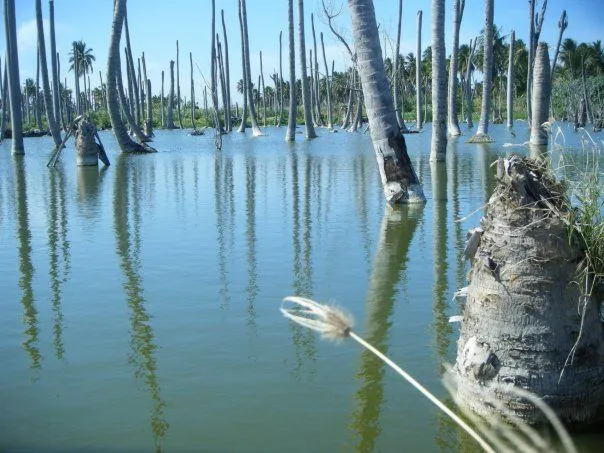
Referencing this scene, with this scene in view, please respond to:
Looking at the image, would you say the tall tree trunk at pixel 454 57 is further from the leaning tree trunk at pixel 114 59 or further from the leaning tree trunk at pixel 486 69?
the leaning tree trunk at pixel 114 59

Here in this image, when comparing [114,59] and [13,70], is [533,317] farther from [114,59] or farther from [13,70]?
[13,70]

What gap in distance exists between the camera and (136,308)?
6.25m

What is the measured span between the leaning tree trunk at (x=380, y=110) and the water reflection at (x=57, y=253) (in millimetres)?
5334

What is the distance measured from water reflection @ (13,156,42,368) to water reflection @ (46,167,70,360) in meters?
0.16

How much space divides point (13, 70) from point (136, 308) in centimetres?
2576

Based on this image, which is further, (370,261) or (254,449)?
(370,261)

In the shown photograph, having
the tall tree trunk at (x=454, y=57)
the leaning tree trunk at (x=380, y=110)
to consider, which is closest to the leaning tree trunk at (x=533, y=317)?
the leaning tree trunk at (x=380, y=110)

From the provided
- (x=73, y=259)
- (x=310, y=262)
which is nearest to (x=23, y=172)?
(x=73, y=259)

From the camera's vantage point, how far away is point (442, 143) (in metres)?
20.4

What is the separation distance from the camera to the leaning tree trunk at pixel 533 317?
3.74 meters

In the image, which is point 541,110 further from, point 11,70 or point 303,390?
point 303,390

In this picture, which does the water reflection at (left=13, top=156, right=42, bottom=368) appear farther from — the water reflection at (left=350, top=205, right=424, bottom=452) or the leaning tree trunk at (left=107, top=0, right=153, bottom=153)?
the leaning tree trunk at (left=107, top=0, right=153, bottom=153)

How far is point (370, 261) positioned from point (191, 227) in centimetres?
349

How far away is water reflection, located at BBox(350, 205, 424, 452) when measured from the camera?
4.00m
